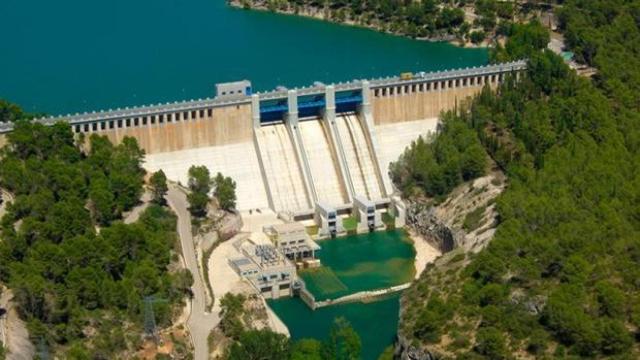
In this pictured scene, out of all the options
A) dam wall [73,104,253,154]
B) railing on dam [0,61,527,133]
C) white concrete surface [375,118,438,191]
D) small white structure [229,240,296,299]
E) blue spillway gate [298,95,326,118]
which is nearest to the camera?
small white structure [229,240,296,299]

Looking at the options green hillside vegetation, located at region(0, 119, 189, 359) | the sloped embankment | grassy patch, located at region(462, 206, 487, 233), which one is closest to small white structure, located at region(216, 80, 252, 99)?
green hillside vegetation, located at region(0, 119, 189, 359)

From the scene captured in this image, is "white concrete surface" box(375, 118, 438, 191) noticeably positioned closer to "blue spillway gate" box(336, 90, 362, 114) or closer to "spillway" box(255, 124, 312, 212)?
"blue spillway gate" box(336, 90, 362, 114)

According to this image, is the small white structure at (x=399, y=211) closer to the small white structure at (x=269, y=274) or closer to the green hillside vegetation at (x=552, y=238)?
the green hillside vegetation at (x=552, y=238)

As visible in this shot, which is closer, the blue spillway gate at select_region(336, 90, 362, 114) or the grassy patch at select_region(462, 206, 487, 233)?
the grassy patch at select_region(462, 206, 487, 233)

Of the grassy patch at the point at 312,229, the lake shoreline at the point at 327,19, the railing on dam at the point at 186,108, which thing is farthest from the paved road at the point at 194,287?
the lake shoreline at the point at 327,19

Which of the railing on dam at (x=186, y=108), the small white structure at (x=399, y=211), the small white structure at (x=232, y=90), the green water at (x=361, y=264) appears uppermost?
the small white structure at (x=232, y=90)

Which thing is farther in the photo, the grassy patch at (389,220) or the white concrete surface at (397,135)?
the white concrete surface at (397,135)

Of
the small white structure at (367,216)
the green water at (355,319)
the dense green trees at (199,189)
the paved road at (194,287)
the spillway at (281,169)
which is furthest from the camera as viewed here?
the spillway at (281,169)

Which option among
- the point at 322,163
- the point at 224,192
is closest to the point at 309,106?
the point at 322,163
